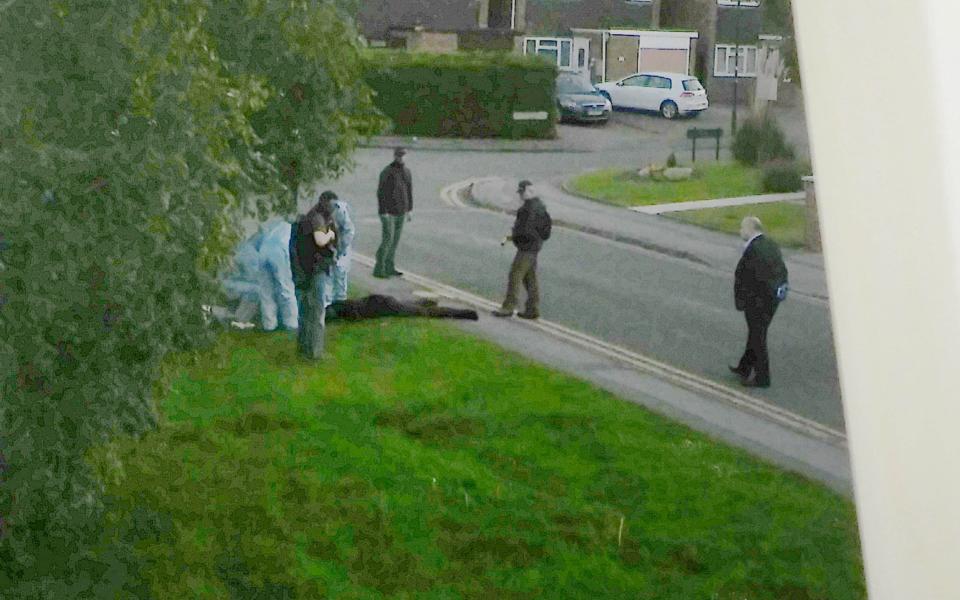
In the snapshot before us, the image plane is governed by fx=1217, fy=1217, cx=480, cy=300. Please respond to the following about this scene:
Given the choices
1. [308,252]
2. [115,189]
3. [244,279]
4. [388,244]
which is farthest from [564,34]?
[115,189]

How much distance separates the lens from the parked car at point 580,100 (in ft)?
7.41

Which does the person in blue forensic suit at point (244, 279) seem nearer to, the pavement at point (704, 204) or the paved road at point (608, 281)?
the paved road at point (608, 281)

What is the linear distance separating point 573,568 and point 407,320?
0.53 metres

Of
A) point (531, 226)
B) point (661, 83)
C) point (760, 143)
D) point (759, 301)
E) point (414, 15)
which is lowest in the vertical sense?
point (759, 301)

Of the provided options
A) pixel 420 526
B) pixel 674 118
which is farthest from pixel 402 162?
pixel 420 526

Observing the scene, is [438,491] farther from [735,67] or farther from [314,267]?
[735,67]

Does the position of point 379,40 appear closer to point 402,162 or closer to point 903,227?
point 402,162

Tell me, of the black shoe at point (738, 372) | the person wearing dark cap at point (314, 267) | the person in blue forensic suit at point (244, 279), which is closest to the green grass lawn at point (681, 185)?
the black shoe at point (738, 372)

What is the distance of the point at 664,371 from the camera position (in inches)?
87.2

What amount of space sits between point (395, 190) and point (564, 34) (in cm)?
44

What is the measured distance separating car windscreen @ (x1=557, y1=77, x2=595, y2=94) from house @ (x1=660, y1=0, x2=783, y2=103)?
19 cm

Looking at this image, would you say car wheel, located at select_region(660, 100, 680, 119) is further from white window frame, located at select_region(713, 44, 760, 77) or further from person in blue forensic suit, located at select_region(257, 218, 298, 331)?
person in blue forensic suit, located at select_region(257, 218, 298, 331)

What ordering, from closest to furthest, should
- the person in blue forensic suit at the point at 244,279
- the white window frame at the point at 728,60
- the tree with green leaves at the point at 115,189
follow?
1. the tree with green leaves at the point at 115,189
2. the person in blue forensic suit at the point at 244,279
3. the white window frame at the point at 728,60

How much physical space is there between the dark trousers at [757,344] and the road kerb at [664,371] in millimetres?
44
